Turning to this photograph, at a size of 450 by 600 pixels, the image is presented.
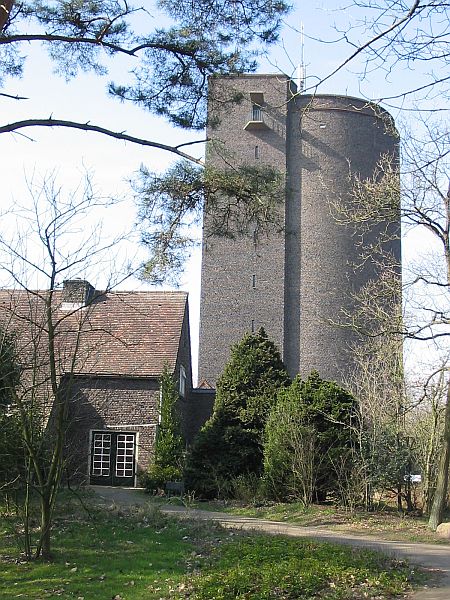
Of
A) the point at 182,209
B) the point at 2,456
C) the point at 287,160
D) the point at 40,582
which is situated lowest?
the point at 40,582

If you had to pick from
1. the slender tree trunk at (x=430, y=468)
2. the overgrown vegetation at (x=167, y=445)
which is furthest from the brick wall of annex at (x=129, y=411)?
the slender tree trunk at (x=430, y=468)

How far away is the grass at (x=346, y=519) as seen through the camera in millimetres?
15609

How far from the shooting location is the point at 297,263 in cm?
4175

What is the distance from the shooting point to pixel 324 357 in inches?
1594

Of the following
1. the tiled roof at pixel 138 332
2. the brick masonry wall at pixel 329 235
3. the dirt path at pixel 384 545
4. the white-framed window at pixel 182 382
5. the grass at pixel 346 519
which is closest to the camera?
the dirt path at pixel 384 545

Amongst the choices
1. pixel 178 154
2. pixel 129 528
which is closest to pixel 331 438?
pixel 129 528

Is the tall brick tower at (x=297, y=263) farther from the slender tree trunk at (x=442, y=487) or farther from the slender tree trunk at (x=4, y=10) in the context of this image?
the slender tree trunk at (x=4, y=10)

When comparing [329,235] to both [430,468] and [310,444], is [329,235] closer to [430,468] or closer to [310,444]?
[430,468]

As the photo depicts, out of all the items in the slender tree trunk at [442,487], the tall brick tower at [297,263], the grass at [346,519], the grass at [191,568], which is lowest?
the grass at [346,519]

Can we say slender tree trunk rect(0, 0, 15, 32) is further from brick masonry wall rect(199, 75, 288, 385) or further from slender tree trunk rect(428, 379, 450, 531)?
brick masonry wall rect(199, 75, 288, 385)

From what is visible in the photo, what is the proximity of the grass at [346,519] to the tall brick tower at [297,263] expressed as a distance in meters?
21.2

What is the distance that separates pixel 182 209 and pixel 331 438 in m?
10.2

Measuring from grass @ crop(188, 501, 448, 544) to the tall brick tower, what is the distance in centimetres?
2121

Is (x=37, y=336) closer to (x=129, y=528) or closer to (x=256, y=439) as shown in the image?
(x=129, y=528)
